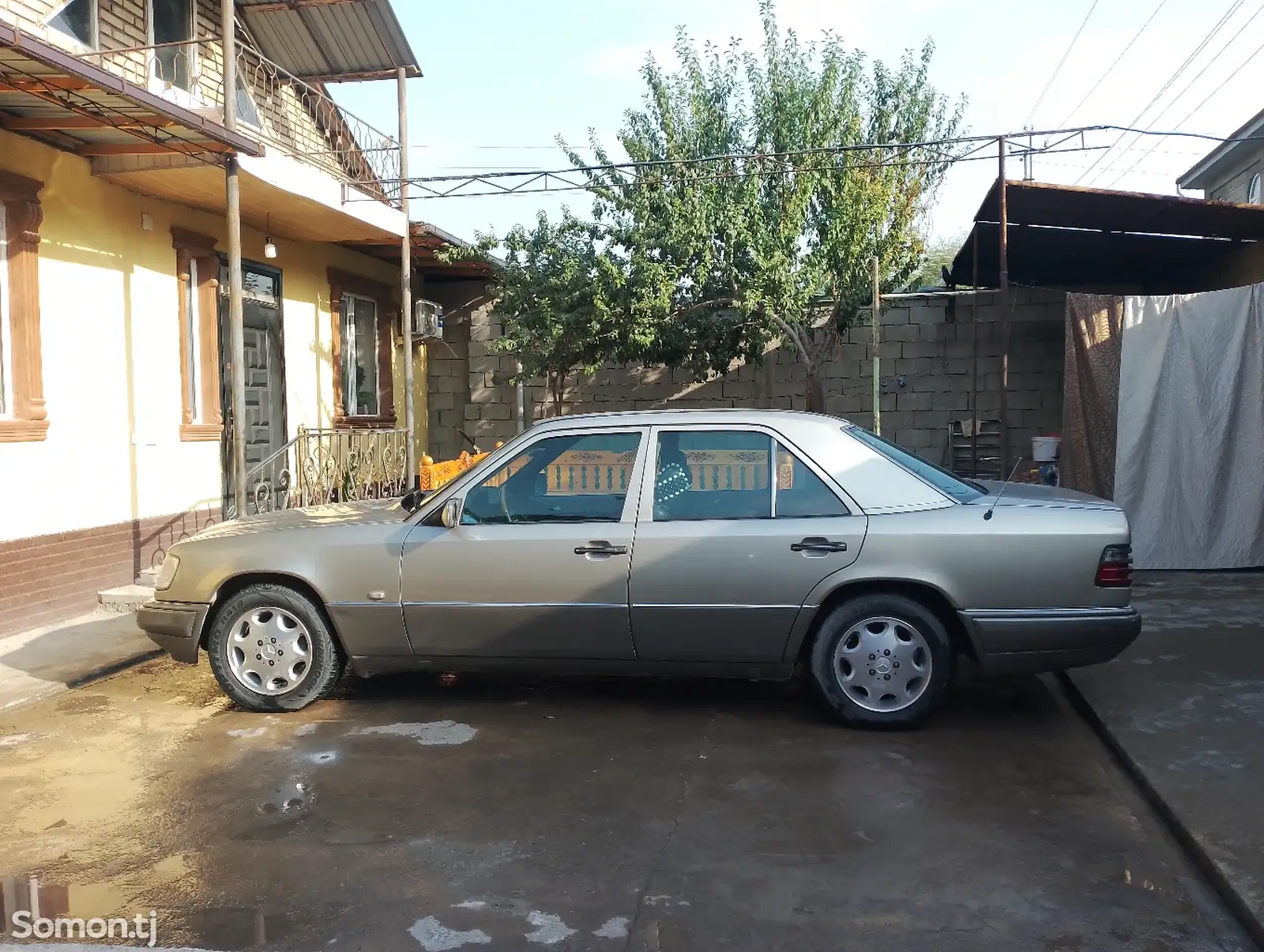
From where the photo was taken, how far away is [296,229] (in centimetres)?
1139

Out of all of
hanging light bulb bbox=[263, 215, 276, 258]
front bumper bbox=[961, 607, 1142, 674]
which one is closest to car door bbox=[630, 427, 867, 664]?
front bumper bbox=[961, 607, 1142, 674]

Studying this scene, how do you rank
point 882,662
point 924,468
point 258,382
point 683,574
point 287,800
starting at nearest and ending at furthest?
1. point 287,800
2. point 882,662
3. point 683,574
4. point 924,468
5. point 258,382

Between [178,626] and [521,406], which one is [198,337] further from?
[521,406]

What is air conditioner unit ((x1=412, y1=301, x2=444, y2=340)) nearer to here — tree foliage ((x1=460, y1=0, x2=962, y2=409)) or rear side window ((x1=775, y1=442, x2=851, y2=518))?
tree foliage ((x1=460, y1=0, x2=962, y2=409))

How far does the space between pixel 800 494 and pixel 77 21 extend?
7.59 metres

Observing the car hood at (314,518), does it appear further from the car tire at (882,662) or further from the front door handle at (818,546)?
the car tire at (882,662)

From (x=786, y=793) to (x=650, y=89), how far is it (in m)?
12.1

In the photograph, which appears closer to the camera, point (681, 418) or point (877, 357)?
point (681, 418)

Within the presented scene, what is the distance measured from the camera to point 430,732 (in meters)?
5.36

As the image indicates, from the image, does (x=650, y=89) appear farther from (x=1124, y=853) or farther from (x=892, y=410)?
(x=1124, y=853)

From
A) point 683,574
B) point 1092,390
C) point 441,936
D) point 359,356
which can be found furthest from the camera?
point 359,356

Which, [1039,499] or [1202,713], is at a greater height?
[1039,499]

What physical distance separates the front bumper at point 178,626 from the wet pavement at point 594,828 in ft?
1.24

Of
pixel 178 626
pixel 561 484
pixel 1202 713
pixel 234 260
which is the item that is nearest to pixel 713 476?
pixel 561 484
